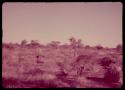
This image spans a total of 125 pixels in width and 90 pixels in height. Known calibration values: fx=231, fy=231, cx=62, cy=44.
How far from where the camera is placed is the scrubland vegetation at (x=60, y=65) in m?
1.86

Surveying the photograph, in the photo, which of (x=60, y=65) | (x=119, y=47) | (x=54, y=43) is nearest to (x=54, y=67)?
(x=60, y=65)

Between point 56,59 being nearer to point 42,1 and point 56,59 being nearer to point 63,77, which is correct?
point 63,77

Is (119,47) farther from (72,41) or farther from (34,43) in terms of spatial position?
(34,43)

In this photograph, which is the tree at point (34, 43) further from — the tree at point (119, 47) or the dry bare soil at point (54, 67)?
the tree at point (119, 47)

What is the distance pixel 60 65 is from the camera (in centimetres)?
188

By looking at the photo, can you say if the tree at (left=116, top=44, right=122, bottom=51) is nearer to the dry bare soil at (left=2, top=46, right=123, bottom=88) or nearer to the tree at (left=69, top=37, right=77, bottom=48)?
the dry bare soil at (left=2, top=46, right=123, bottom=88)

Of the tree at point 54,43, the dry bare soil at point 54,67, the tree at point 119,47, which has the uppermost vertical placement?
the tree at point 54,43

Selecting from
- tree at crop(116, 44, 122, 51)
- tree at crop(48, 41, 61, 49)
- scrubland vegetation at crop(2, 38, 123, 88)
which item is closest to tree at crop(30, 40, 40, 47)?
scrubland vegetation at crop(2, 38, 123, 88)

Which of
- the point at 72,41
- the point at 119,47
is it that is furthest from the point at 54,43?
the point at 119,47

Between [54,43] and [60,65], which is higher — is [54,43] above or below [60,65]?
above

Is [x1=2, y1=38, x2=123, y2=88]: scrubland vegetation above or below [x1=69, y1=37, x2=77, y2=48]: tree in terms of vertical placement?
below

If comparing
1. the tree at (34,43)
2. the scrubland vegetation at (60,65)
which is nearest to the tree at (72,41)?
the scrubland vegetation at (60,65)

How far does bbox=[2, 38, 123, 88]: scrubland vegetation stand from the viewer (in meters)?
1.86

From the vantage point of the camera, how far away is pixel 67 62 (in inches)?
74.1
